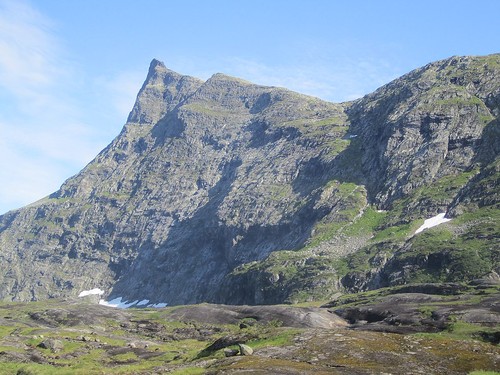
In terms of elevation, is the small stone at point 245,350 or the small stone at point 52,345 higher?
the small stone at point 245,350

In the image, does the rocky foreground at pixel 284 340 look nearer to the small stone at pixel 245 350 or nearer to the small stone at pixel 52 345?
the small stone at pixel 245 350

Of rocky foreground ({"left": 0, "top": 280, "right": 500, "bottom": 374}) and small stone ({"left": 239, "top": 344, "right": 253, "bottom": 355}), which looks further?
small stone ({"left": 239, "top": 344, "right": 253, "bottom": 355})

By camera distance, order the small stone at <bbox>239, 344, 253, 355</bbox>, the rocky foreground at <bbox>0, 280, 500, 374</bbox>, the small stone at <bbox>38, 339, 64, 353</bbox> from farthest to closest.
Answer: the small stone at <bbox>38, 339, 64, 353</bbox>
the small stone at <bbox>239, 344, 253, 355</bbox>
the rocky foreground at <bbox>0, 280, 500, 374</bbox>

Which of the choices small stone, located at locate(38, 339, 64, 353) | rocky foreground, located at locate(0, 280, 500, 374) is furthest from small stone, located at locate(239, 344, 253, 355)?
small stone, located at locate(38, 339, 64, 353)

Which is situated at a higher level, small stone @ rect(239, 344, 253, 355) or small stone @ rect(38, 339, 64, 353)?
small stone @ rect(239, 344, 253, 355)

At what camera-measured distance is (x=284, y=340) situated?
188ft

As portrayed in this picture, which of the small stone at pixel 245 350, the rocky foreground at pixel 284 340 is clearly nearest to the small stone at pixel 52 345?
the rocky foreground at pixel 284 340

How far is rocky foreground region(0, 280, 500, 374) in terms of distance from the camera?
151ft

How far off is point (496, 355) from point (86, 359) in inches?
2804

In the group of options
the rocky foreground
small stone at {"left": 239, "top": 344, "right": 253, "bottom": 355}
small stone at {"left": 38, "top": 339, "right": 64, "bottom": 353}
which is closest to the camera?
the rocky foreground

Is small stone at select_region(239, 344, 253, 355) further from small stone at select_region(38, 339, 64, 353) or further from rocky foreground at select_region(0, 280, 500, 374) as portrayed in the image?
small stone at select_region(38, 339, 64, 353)

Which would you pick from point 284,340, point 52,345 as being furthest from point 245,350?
point 52,345

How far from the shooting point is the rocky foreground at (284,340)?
46125 mm

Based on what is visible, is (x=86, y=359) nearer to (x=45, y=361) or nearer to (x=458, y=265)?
(x=45, y=361)
